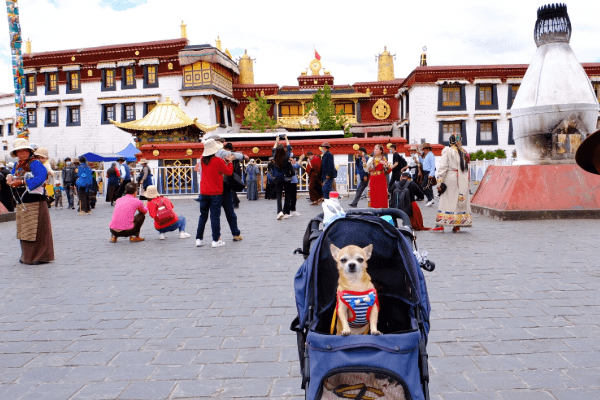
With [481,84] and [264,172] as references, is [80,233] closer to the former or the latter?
[264,172]

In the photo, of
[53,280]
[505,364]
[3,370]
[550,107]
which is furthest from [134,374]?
[550,107]

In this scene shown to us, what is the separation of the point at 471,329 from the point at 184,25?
3983 cm

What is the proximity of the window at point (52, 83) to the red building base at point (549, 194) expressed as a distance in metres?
38.9

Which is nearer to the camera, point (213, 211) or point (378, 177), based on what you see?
point (213, 211)

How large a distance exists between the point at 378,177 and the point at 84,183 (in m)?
9.50

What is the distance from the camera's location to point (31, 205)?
737cm

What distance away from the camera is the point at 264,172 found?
22328 millimetres

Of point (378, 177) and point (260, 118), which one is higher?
point (260, 118)

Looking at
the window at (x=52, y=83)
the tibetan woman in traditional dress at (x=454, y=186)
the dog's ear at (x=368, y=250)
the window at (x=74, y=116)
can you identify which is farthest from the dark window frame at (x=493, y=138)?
the dog's ear at (x=368, y=250)

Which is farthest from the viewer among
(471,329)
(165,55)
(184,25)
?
(184,25)

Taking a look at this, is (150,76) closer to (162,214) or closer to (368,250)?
(162,214)

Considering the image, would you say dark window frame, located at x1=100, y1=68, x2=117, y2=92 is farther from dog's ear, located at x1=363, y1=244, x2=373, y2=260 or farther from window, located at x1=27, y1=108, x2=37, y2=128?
dog's ear, located at x1=363, y1=244, x2=373, y2=260

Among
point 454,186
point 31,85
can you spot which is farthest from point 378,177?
point 31,85

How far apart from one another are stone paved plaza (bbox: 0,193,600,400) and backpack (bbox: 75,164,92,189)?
281 inches
